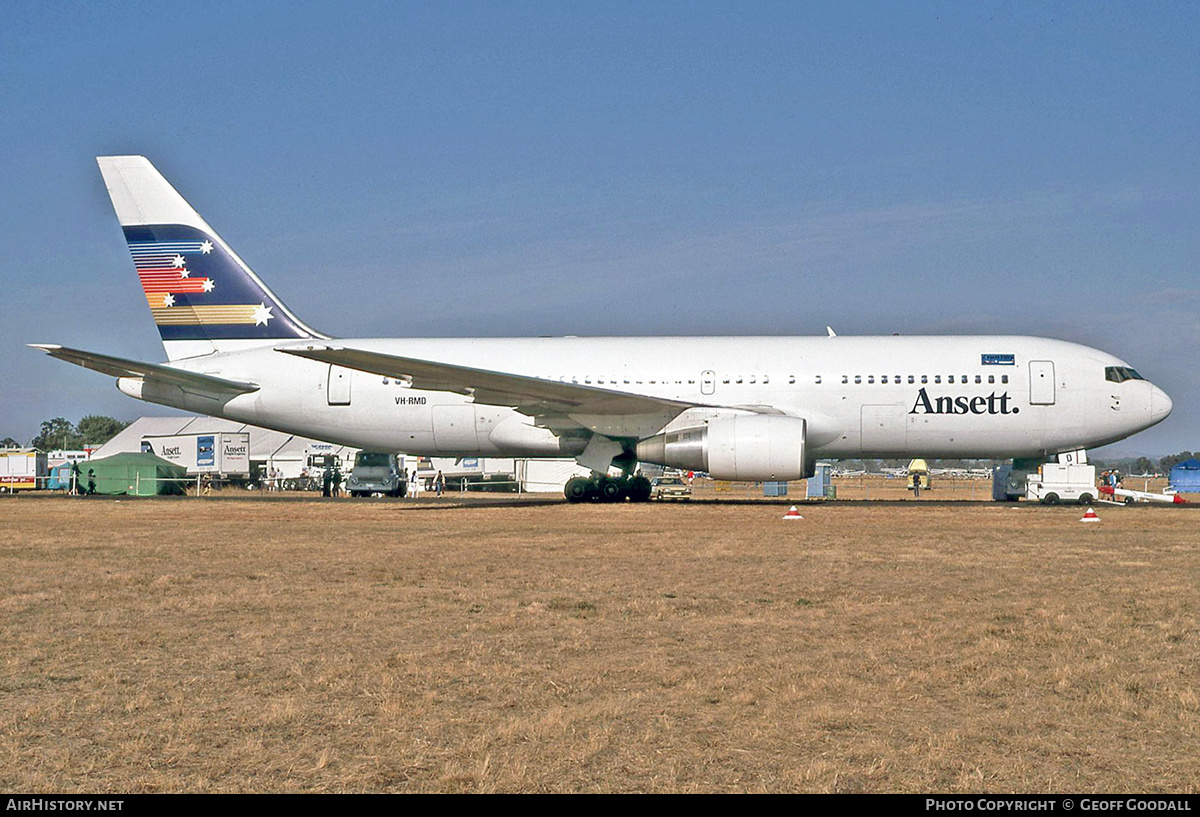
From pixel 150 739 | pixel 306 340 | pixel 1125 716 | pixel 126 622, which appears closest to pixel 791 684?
pixel 1125 716

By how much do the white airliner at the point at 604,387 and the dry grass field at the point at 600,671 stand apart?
34.8 feet

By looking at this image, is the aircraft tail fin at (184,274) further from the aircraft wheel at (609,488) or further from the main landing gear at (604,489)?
the aircraft wheel at (609,488)

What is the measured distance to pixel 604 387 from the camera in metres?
25.4

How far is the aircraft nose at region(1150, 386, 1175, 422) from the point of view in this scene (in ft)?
78.9

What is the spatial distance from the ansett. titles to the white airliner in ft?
0.10

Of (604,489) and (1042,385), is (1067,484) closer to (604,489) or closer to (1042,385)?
(1042,385)

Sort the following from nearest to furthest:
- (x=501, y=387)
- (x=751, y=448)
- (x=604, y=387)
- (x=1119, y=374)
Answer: (x=751, y=448) < (x=501, y=387) < (x=1119, y=374) < (x=604, y=387)

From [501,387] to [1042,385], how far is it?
465 inches

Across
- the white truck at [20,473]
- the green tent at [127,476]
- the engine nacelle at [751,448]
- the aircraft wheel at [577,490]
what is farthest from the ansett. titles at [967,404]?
the white truck at [20,473]

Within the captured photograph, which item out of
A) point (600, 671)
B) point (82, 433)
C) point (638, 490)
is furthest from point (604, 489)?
point (82, 433)

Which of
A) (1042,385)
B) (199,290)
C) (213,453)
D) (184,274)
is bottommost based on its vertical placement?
(213,453)

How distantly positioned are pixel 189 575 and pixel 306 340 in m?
17.2

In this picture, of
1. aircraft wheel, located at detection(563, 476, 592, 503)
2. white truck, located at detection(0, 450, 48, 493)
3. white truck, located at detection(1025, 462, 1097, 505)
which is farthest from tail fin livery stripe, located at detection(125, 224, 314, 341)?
white truck, located at detection(0, 450, 48, 493)

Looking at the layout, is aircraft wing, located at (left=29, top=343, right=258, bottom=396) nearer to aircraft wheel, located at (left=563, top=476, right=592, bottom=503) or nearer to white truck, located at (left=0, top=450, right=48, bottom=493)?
aircraft wheel, located at (left=563, top=476, right=592, bottom=503)
